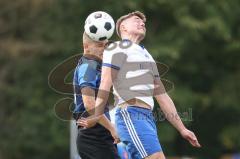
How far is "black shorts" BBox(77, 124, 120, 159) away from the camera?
23.2ft

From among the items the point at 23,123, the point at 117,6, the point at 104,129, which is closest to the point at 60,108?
the point at 104,129

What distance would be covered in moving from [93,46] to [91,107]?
1.85 feet

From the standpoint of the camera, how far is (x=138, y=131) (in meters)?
6.61

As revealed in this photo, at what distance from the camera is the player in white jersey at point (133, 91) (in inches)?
260

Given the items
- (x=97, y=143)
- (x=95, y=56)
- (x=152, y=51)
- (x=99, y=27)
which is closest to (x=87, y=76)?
(x=95, y=56)

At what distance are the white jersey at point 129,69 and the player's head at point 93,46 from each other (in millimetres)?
228

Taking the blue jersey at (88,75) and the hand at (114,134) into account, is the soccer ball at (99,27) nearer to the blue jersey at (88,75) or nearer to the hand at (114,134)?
the blue jersey at (88,75)

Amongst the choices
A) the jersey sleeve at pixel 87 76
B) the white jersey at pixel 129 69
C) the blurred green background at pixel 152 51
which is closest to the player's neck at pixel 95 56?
the jersey sleeve at pixel 87 76

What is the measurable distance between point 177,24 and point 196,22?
0.68 meters

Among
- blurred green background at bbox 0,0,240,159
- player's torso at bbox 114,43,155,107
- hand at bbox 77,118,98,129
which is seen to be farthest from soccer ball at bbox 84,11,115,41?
blurred green background at bbox 0,0,240,159

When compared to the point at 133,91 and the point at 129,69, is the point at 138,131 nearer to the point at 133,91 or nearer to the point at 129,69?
the point at 133,91

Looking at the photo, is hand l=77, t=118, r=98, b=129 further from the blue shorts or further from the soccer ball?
the soccer ball

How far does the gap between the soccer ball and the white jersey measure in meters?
0.26

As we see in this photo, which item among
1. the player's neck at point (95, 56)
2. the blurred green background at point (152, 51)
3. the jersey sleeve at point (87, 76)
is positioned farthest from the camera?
the blurred green background at point (152, 51)
